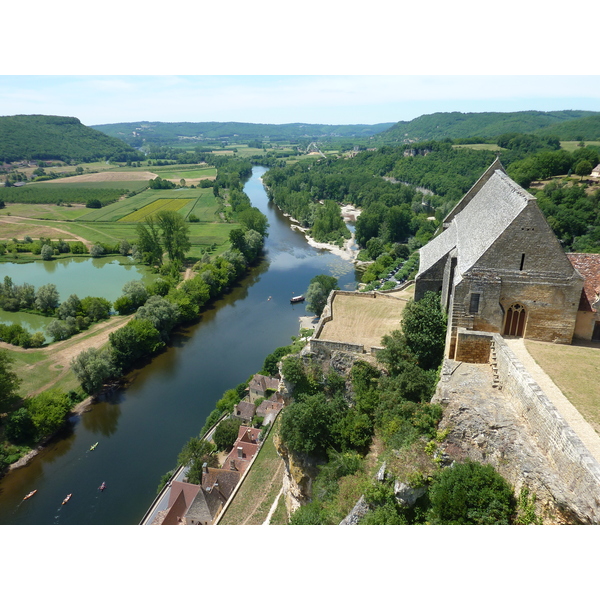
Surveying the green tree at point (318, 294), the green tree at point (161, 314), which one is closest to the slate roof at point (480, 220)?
the green tree at point (318, 294)

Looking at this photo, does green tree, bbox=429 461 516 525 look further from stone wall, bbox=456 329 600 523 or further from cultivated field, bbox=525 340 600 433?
cultivated field, bbox=525 340 600 433

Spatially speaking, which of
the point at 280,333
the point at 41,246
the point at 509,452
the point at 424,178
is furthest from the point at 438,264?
the point at 424,178

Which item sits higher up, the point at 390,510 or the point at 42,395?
the point at 390,510

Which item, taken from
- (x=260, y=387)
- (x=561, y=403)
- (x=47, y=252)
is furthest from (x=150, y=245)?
(x=561, y=403)

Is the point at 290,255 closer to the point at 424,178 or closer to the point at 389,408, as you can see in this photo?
the point at 424,178

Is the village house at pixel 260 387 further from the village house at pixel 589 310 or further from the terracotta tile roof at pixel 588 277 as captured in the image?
the terracotta tile roof at pixel 588 277

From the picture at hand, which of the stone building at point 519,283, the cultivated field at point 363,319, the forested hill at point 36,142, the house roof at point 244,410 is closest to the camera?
the stone building at point 519,283

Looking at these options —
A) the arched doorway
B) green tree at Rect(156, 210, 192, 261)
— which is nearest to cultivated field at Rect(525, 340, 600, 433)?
the arched doorway

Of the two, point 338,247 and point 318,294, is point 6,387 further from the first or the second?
point 338,247
